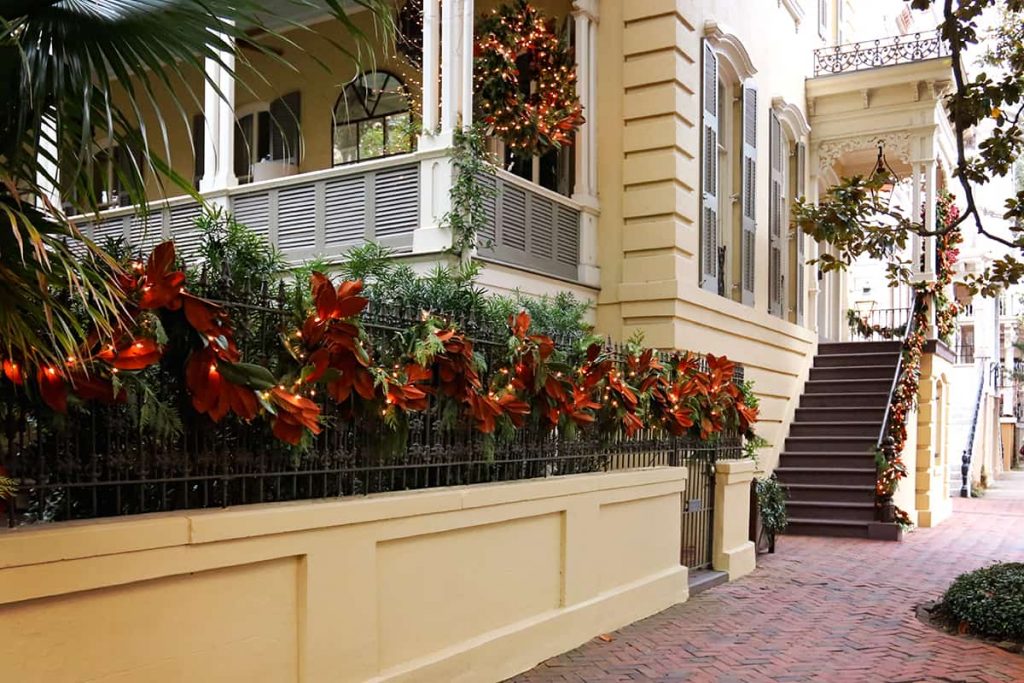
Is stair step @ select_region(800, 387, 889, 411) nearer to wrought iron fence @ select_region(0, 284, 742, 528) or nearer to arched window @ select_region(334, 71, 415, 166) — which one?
arched window @ select_region(334, 71, 415, 166)

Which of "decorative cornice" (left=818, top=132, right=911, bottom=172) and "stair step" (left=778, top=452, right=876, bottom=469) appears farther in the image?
"decorative cornice" (left=818, top=132, right=911, bottom=172)

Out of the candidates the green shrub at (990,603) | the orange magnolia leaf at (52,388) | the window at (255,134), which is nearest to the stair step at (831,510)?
the green shrub at (990,603)

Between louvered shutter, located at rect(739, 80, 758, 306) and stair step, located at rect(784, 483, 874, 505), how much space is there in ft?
9.99

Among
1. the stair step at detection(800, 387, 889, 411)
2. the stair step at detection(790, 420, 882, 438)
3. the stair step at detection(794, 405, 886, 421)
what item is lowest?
the stair step at detection(790, 420, 882, 438)

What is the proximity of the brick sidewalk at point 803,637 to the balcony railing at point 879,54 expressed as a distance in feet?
31.1

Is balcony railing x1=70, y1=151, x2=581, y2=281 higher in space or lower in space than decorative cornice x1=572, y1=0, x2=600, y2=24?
lower

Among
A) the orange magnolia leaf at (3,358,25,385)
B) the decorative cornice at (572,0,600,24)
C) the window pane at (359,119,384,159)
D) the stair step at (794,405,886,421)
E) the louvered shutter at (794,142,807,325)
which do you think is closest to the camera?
the orange magnolia leaf at (3,358,25,385)

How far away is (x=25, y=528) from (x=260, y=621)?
1.30m

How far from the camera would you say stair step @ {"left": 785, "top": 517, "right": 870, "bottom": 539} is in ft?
46.0

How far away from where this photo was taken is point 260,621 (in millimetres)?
4660

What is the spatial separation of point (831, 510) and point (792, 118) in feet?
23.9

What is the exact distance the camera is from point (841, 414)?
16.8m

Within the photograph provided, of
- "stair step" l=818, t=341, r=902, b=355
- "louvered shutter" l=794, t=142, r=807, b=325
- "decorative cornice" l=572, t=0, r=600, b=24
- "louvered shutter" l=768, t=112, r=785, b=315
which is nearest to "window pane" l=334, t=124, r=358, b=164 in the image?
"decorative cornice" l=572, t=0, r=600, b=24

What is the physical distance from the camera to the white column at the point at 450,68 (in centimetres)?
993
